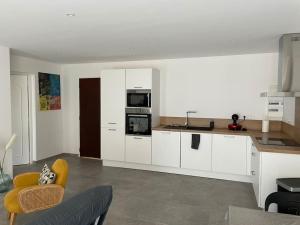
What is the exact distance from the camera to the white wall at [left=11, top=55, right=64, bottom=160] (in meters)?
5.18

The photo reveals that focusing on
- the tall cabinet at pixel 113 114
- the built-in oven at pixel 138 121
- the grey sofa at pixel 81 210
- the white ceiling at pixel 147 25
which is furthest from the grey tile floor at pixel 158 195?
the white ceiling at pixel 147 25

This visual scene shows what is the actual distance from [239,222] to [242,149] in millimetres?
Result: 3061

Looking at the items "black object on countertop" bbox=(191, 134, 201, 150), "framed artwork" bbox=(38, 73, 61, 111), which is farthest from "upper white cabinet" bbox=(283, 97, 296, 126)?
"framed artwork" bbox=(38, 73, 61, 111)

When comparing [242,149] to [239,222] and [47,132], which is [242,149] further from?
[47,132]

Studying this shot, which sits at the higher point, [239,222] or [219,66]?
[219,66]

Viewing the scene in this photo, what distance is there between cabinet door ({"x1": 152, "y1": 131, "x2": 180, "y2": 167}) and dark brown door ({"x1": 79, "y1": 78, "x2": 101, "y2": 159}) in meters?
1.77

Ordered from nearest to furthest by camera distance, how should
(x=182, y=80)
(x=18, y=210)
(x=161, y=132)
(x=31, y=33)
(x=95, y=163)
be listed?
(x=18, y=210), (x=31, y=33), (x=161, y=132), (x=182, y=80), (x=95, y=163)

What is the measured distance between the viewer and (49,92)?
5.91m

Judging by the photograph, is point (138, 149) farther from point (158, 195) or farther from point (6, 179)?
point (6, 179)

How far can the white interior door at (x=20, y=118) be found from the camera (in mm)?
5309

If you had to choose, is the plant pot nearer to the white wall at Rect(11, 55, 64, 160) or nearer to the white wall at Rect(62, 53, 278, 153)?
the white wall at Rect(11, 55, 64, 160)

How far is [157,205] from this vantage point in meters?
3.43

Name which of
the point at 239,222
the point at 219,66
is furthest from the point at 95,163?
the point at 239,222

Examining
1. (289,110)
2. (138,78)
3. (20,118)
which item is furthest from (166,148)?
(20,118)
